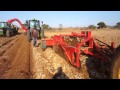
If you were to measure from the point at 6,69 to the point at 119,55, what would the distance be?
490 cm

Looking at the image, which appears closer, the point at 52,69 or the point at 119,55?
Result: the point at 119,55

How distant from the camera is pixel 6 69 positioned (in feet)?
24.9

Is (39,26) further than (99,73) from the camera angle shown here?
Yes

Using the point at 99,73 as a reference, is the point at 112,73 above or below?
above

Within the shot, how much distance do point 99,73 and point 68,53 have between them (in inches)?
59.1
